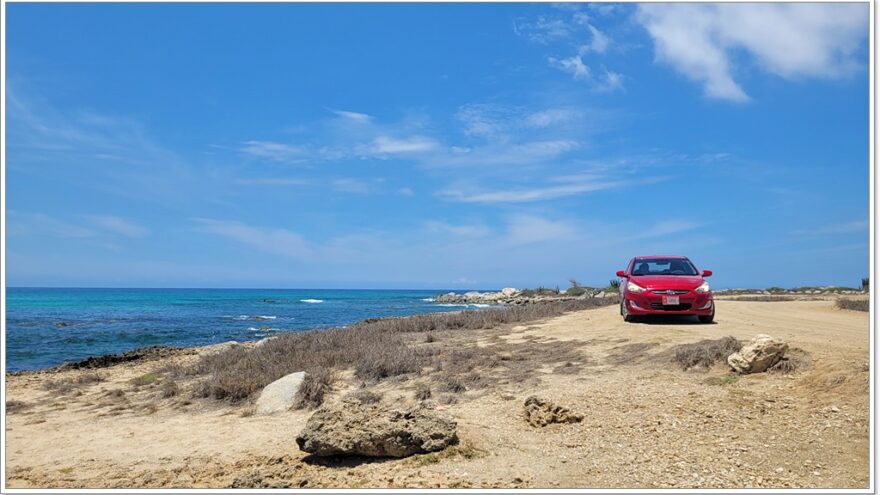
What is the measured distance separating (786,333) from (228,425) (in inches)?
456

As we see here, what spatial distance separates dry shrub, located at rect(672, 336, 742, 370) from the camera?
8.98m

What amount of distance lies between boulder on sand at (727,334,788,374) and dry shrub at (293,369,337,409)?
681cm

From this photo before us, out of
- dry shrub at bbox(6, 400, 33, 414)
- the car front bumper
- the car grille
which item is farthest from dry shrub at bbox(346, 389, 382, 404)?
the car grille

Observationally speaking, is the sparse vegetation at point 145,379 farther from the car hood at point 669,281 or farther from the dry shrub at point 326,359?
the car hood at point 669,281

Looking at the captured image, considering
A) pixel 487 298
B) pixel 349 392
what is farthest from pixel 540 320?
pixel 487 298

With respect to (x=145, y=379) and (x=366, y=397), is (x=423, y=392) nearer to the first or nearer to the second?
(x=366, y=397)

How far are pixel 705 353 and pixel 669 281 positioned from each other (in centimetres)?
554

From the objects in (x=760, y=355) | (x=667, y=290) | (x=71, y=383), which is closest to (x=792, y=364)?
(x=760, y=355)

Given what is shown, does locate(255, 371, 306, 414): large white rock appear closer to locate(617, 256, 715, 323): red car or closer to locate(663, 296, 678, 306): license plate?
locate(617, 256, 715, 323): red car

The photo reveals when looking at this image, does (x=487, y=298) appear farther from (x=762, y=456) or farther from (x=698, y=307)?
(x=762, y=456)

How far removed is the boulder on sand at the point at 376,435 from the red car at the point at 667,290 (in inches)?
385

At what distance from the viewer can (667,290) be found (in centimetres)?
1419

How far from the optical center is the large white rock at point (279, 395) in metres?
8.87

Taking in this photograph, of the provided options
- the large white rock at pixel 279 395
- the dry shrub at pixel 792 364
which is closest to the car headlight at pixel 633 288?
the dry shrub at pixel 792 364
